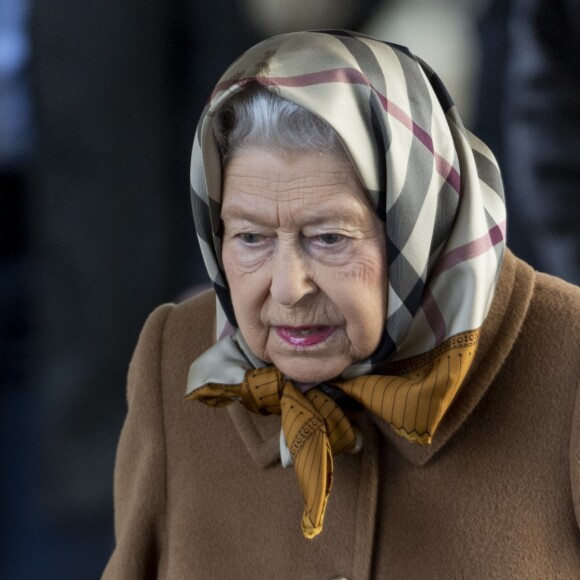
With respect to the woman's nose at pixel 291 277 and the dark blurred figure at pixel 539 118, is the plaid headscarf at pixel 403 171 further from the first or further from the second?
the dark blurred figure at pixel 539 118

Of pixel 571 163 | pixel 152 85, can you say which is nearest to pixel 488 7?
pixel 571 163

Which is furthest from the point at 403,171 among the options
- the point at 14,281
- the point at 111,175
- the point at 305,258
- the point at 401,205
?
the point at 14,281

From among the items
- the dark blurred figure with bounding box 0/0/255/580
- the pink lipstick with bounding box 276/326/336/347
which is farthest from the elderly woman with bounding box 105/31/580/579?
the dark blurred figure with bounding box 0/0/255/580

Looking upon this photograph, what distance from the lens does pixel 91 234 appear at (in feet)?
8.68

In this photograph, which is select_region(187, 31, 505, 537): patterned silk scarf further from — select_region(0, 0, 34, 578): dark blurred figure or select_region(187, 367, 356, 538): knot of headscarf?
select_region(0, 0, 34, 578): dark blurred figure

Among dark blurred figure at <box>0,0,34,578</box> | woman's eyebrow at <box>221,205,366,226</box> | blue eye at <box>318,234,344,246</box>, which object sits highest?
woman's eyebrow at <box>221,205,366,226</box>

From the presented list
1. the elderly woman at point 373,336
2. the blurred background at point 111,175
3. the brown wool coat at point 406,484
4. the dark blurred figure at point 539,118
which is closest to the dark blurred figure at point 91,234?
the blurred background at point 111,175

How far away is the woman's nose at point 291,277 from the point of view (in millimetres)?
1326

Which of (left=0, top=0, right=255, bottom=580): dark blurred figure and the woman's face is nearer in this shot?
the woman's face

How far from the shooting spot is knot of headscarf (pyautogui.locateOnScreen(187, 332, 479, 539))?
4.42 ft

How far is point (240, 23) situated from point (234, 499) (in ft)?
4.90

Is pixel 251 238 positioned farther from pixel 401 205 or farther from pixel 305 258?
pixel 401 205

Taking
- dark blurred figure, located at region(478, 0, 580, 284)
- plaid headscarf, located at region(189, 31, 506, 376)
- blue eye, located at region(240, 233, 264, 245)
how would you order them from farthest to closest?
1. dark blurred figure, located at region(478, 0, 580, 284)
2. blue eye, located at region(240, 233, 264, 245)
3. plaid headscarf, located at region(189, 31, 506, 376)

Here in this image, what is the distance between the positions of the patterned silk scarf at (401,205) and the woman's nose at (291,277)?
0.12 m
